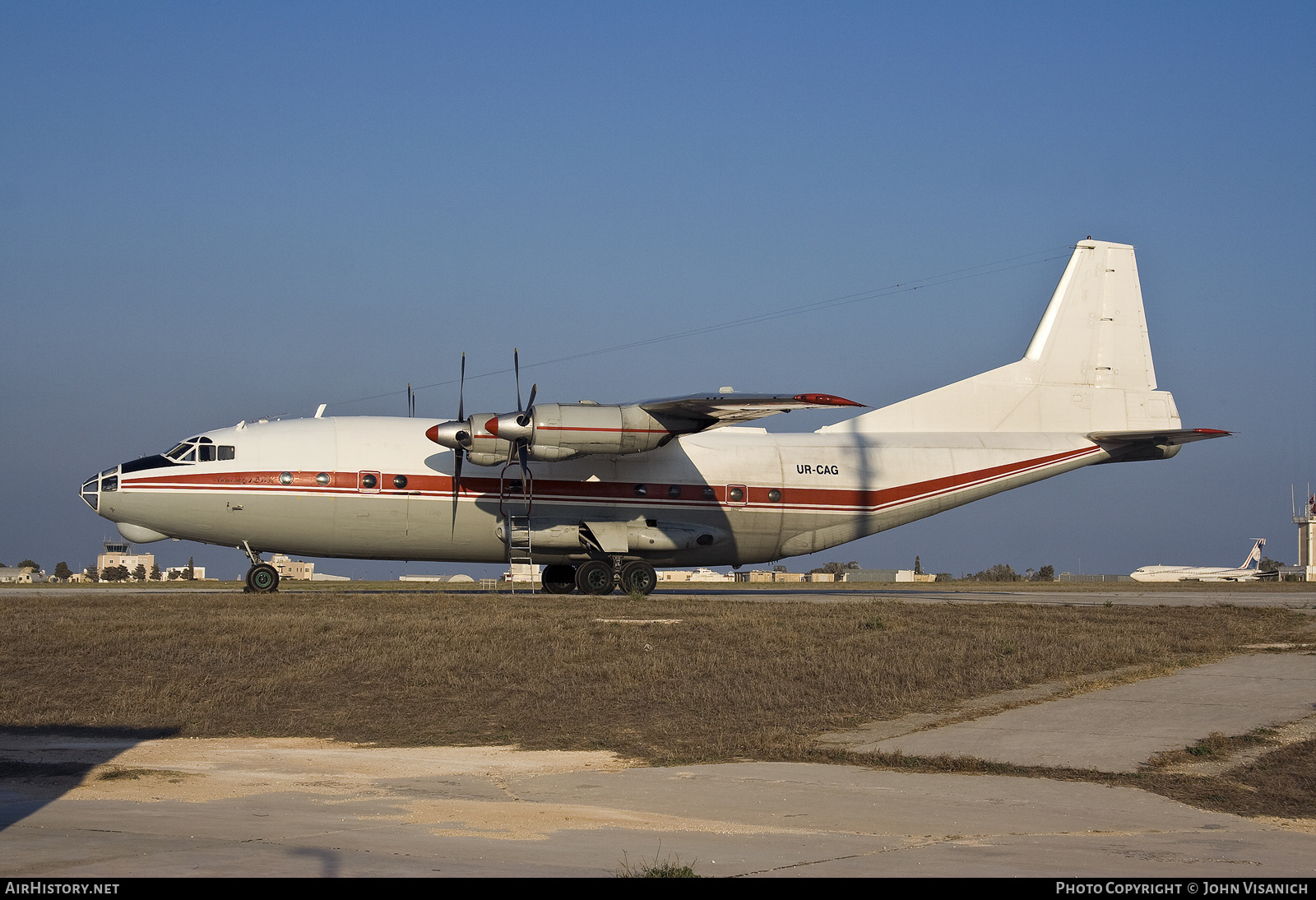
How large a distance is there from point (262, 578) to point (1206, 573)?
86.2 meters

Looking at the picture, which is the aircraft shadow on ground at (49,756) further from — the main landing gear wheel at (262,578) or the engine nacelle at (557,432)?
the main landing gear wheel at (262,578)

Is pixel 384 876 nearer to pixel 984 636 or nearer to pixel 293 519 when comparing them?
pixel 984 636

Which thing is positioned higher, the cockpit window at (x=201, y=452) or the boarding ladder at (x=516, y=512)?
the cockpit window at (x=201, y=452)

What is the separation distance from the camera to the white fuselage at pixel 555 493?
28.0 m

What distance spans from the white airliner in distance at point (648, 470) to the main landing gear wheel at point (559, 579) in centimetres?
5

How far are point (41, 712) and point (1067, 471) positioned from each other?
2818 cm

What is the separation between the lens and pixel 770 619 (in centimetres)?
2180

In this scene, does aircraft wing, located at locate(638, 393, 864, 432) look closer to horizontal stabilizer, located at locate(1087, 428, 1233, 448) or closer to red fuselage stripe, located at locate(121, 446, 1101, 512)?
red fuselage stripe, located at locate(121, 446, 1101, 512)

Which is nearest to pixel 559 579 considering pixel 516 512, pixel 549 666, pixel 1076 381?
pixel 516 512

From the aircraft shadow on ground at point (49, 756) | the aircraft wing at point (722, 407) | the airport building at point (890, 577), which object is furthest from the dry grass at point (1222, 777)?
the airport building at point (890, 577)

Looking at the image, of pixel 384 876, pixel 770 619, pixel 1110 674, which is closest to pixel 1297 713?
pixel 1110 674

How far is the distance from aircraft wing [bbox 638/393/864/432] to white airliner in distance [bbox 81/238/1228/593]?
0.06 meters

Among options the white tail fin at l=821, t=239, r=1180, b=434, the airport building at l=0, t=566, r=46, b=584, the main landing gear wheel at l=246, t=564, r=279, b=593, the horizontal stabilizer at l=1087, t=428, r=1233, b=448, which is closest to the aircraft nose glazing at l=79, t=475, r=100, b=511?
the main landing gear wheel at l=246, t=564, r=279, b=593

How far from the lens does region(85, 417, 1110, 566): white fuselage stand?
2802 cm
